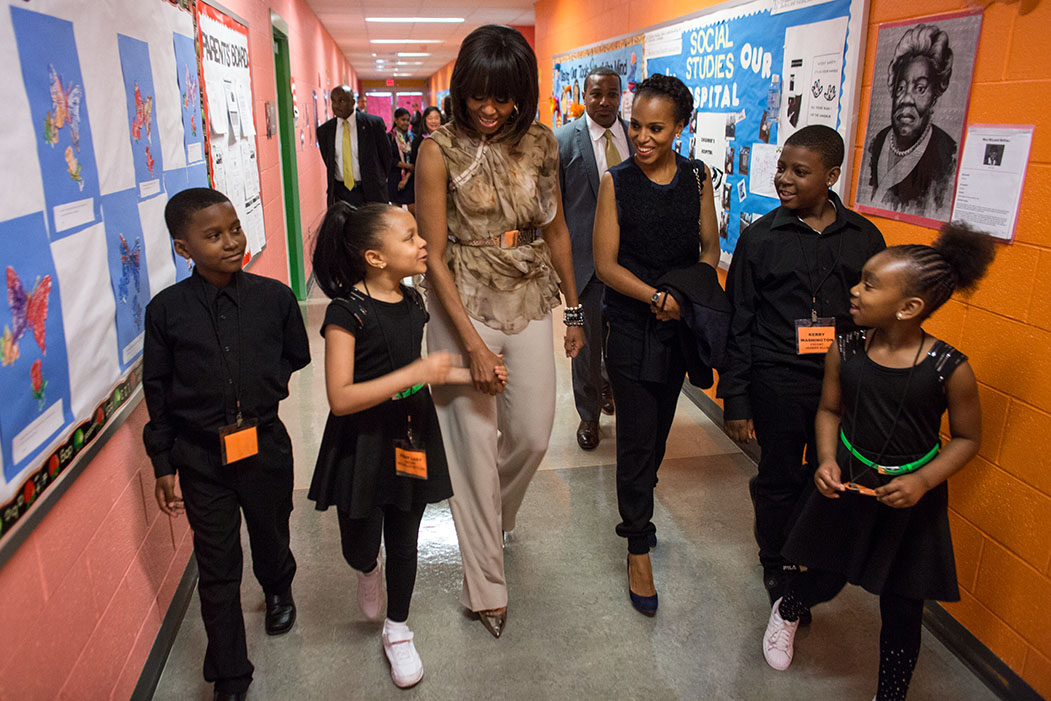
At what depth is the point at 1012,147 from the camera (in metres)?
1.87

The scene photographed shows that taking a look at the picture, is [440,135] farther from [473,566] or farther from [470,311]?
[473,566]

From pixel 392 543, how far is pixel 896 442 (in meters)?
1.26

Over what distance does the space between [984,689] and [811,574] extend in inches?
21.9

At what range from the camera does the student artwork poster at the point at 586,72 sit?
4820mm

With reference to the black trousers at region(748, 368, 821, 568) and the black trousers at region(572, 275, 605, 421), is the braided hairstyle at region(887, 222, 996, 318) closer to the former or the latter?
the black trousers at region(748, 368, 821, 568)

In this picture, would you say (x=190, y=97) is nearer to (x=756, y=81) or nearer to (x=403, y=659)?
(x=403, y=659)

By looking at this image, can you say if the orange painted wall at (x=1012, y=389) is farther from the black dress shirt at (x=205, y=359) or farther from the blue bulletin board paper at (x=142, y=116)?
the blue bulletin board paper at (x=142, y=116)

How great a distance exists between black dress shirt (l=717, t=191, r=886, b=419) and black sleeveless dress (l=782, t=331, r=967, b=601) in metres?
0.20

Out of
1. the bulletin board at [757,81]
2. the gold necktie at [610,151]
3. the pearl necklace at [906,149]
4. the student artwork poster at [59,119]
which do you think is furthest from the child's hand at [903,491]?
the gold necktie at [610,151]

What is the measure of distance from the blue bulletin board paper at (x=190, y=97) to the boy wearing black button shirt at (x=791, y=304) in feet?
6.57

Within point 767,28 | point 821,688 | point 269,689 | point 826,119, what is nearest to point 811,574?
point 821,688

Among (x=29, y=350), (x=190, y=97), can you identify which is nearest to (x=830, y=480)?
(x=29, y=350)

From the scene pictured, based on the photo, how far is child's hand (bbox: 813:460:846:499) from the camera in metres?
1.70

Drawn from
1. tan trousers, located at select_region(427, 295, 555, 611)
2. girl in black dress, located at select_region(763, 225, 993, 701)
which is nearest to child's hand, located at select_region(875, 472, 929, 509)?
girl in black dress, located at select_region(763, 225, 993, 701)
